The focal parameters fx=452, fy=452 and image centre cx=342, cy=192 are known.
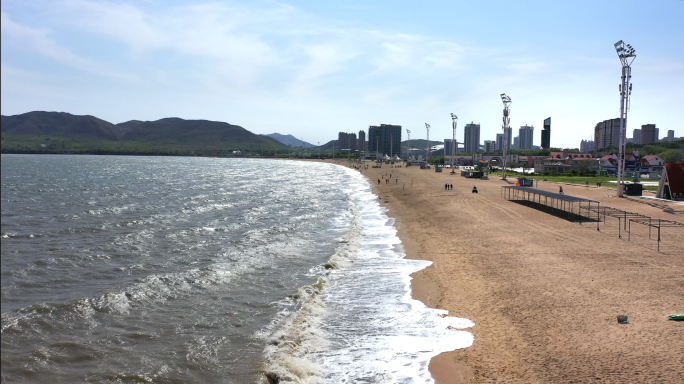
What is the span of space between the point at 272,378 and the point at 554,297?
980 centimetres

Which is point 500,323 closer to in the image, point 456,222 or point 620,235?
point 620,235

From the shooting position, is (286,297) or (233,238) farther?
(233,238)

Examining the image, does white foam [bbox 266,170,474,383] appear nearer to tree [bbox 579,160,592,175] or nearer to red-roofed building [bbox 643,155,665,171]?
tree [bbox 579,160,592,175]

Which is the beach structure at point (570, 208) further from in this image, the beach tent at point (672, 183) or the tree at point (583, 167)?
the tree at point (583, 167)

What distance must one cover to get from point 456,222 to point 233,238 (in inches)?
604

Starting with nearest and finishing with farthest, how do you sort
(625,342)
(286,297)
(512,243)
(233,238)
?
1. (625,342)
2. (286,297)
3. (512,243)
4. (233,238)

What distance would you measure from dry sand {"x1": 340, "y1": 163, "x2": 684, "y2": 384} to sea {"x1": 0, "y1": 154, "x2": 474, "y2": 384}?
1043 millimetres

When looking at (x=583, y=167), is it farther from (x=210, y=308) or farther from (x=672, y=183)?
(x=210, y=308)

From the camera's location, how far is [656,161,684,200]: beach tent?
4325 centimetres

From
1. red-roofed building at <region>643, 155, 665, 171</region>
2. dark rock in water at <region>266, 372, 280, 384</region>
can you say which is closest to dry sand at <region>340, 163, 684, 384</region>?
dark rock in water at <region>266, 372, 280, 384</region>

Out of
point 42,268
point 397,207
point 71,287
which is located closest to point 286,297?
point 71,287

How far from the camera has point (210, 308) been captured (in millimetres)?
Result: 15188

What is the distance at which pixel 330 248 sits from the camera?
24531 mm

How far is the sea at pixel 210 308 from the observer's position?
11.2 m
